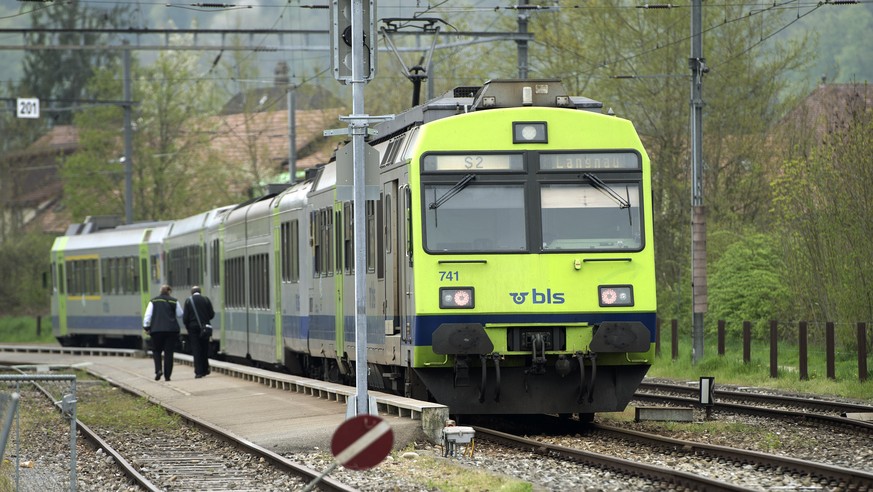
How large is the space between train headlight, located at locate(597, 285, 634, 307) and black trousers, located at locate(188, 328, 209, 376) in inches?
483

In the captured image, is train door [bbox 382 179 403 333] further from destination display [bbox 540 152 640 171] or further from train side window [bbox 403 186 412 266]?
destination display [bbox 540 152 640 171]

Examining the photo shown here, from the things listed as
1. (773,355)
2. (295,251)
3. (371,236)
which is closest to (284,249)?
(295,251)

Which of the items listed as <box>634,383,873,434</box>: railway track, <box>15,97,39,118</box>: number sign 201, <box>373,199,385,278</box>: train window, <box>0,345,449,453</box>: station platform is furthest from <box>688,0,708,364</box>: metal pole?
Result: <box>15,97,39,118</box>: number sign 201

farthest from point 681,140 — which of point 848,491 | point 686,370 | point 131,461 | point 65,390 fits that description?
point 848,491

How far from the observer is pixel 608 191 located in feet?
52.4

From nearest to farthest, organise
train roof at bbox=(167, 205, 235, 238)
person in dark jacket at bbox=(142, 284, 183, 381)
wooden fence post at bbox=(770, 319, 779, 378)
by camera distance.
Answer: wooden fence post at bbox=(770, 319, 779, 378) < person in dark jacket at bbox=(142, 284, 183, 381) < train roof at bbox=(167, 205, 235, 238)

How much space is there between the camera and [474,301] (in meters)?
15.7

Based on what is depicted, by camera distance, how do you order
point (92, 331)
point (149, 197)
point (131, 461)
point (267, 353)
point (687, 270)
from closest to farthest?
point (131, 461) → point (267, 353) → point (687, 270) → point (92, 331) → point (149, 197)

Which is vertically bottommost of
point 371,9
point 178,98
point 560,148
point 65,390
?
point 65,390

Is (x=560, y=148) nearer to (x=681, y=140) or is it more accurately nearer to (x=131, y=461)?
(x=131, y=461)

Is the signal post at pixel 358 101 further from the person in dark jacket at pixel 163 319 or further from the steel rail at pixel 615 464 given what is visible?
the person in dark jacket at pixel 163 319

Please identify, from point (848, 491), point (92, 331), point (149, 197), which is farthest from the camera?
point (149, 197)

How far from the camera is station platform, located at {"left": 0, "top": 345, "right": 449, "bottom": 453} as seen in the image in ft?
49.9

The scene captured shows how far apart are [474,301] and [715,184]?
21.3 m
